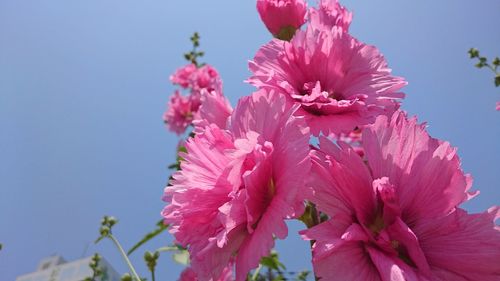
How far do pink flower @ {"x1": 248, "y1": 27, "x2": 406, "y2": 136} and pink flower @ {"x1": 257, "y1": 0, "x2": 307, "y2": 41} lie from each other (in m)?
0.20

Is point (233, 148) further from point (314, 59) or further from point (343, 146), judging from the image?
point (314, 59)

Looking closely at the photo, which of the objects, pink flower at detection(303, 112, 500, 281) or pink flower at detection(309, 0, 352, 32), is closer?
pink flower at detection(303, 112, 500, 281)

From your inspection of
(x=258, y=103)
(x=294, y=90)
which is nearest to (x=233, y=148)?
(x=258, y=103)

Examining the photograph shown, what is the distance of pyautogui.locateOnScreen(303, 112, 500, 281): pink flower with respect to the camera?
52 centimetres

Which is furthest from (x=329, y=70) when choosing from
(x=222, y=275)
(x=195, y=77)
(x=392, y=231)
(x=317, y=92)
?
(x=195, y=77)

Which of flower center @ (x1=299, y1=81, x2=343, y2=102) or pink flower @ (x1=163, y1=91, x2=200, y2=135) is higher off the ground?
pink flower @ (x1=163, y1=91, x2=200, y2=135)

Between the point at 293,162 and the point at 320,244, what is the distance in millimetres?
114

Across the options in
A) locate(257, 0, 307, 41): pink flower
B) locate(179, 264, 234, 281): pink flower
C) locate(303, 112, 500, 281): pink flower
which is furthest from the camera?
locate(179, 264, 234, 281): pink flower

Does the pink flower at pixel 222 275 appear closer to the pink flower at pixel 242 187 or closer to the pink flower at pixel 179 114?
the pink flower at pixel 242 187

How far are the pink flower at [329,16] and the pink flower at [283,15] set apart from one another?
76 millimetres

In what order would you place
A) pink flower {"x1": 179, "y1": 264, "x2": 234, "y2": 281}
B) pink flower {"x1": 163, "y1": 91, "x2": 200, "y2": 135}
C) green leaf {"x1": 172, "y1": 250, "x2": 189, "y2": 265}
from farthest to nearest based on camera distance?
1. pink flower {"x1": 163, "y1": 91, "x2": 200, "y2": 135}
2. green leaf {"x1": 172, "y1": 250, "x2": 189, "y2": 265}
3. pink flower {"x1": 179, "y1": 264, "x2": 234, "y2": 281}

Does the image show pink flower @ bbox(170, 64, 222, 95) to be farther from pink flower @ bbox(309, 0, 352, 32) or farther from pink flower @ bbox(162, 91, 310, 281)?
pink flower @ bbox(162, 91, 310, 281)

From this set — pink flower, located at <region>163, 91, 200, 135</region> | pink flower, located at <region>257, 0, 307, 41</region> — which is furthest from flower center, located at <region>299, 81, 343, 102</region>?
pink flower, located at <region>163, 91, 200, 135</region>

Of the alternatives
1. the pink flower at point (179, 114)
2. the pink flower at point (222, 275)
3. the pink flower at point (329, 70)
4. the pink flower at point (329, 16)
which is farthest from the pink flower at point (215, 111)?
the pink flower at point (179, 114)
